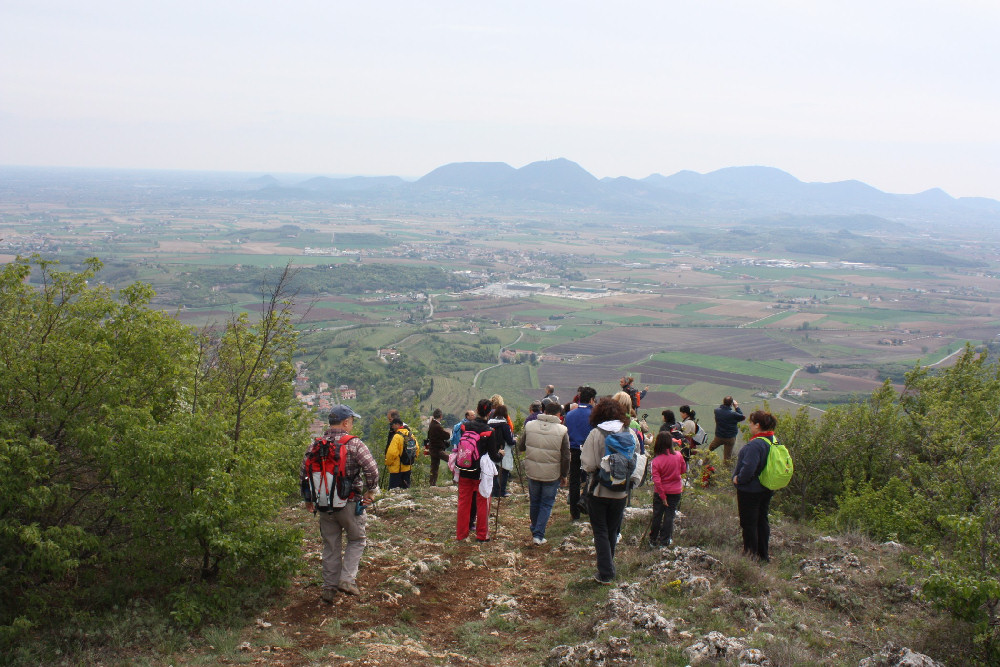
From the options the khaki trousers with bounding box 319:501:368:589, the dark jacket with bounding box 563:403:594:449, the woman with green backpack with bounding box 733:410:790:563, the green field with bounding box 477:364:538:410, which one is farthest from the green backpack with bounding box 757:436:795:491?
the green field with bounding box 477:364:538:410

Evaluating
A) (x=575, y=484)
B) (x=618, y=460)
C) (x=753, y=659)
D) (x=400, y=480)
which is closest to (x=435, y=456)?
(x=400, y=480)

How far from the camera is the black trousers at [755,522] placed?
7.07 metres

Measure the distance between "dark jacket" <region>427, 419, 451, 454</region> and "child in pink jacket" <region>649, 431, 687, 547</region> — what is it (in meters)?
5.02

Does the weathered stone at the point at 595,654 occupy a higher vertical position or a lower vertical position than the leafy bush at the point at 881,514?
higher

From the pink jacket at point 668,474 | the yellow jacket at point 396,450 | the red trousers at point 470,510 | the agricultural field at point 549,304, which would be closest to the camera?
the pink jacket at point 668,474

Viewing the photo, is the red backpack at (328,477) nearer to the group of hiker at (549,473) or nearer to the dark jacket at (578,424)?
the group of hiker at (549,473)

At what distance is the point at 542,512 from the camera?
8188mm

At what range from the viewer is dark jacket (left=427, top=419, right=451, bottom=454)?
38.8 feet

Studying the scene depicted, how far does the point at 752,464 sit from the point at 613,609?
7.32ft

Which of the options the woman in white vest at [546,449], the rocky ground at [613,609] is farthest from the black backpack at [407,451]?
the woman in white vest at [546,449]

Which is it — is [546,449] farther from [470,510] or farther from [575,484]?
[575,484]

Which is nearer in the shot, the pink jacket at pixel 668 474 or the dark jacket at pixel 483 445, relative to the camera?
the pink jacket at pixel 668 474

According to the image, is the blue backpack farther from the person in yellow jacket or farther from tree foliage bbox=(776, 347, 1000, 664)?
the person in yellow jacket

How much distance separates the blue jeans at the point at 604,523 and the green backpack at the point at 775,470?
157cm
